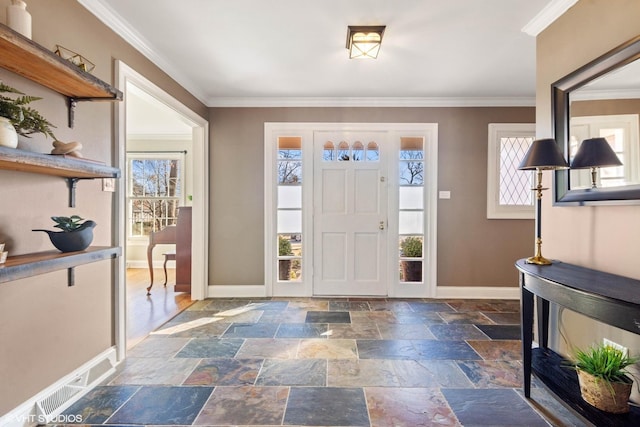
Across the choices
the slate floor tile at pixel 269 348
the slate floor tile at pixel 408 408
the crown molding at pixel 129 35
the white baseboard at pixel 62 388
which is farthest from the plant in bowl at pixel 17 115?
the slate floor tile at pixel 408 408

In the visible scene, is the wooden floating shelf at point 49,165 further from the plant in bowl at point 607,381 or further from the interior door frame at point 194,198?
the plant in bowl at point 607,381

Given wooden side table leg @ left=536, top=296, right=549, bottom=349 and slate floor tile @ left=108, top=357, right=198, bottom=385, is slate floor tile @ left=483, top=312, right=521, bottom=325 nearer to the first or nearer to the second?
wooden side table leg @ left=536, top=296, right=549, bottom=349

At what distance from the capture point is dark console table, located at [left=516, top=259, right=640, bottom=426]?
3.88ft

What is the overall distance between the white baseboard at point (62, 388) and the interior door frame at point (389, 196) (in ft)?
6.47

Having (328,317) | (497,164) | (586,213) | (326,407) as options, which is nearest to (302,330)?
(328,317)

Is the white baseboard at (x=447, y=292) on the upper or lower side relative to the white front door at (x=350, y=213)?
lower

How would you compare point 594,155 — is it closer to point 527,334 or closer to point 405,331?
point 527,334

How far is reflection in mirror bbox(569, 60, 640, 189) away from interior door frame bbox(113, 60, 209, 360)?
3.03 metres

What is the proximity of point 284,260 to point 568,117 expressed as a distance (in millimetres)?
3100

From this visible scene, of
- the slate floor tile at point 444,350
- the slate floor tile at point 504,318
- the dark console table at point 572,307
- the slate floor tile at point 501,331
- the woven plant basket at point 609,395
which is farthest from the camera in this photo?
the slate floor tile at point 504,318

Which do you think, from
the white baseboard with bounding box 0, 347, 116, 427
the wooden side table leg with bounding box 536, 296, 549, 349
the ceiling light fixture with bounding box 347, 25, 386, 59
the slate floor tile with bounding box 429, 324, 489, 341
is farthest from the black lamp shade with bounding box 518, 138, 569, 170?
the white baseboard with bounding box 0, 347, 116, 427

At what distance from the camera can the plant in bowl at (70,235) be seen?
1.58 m

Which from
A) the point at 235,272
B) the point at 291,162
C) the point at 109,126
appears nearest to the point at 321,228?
the point at 291,162

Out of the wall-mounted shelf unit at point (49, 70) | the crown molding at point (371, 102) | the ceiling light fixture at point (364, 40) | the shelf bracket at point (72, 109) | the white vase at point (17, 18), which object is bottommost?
the shelf bracket at point (72, 109)
